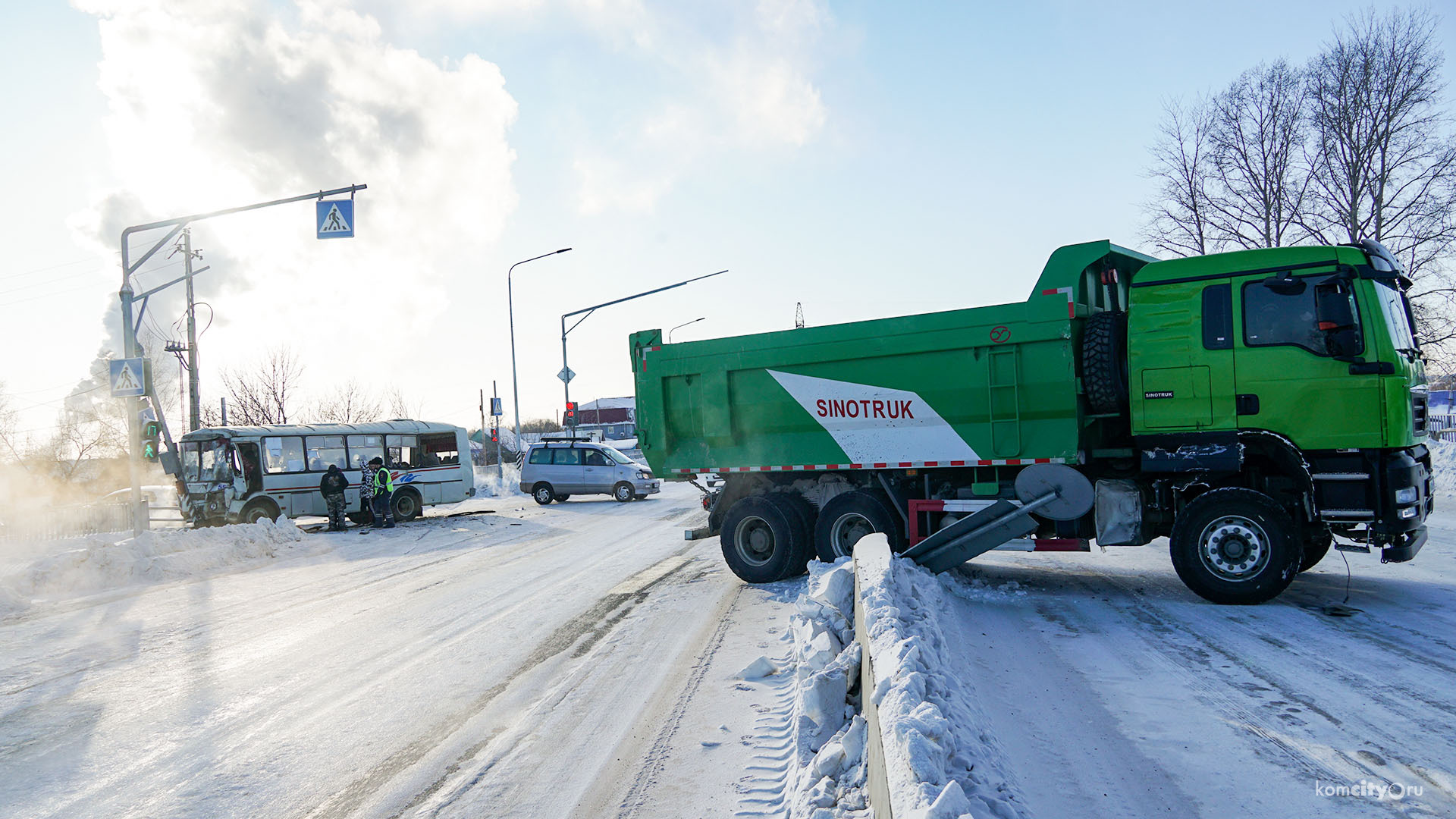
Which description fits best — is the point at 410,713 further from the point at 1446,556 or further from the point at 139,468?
the point at 139,468

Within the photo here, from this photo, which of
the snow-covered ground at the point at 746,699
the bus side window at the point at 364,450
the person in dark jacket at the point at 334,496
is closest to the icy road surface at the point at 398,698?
the snow-covered ground at the point at 746,699

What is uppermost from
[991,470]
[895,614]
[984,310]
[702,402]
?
[984,310]

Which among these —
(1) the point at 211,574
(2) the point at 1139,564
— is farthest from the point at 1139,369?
(1) the point at 211,574

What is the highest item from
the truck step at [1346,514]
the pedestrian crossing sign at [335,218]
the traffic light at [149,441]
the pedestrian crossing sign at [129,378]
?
the pedestrian crossing sign at [335,218]

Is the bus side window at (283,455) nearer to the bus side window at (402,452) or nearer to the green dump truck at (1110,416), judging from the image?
the bus side window at (402,452)

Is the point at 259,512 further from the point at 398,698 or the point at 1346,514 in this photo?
the point at 1346,514

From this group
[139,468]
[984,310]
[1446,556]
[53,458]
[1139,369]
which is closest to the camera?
[1139,369]

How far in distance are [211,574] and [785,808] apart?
11678 mm

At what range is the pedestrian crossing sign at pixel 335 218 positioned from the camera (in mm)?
13680

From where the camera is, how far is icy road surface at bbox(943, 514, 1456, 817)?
12.0ft

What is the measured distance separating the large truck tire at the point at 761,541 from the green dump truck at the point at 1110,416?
3cm

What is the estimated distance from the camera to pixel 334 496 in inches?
762

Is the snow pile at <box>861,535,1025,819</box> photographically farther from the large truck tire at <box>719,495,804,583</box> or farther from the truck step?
the truck step

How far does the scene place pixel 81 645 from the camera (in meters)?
7.49
